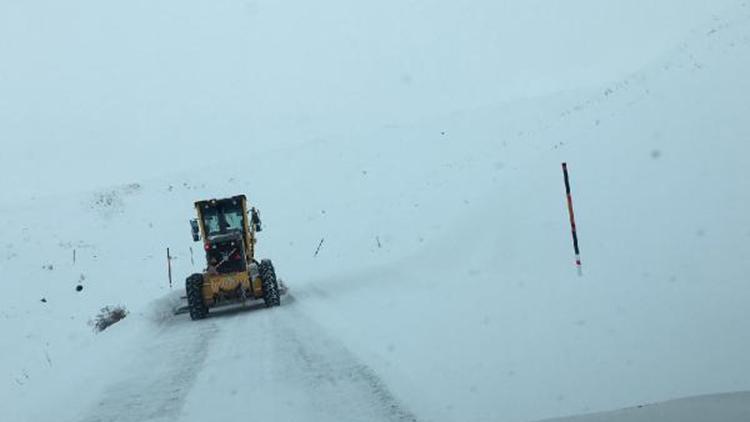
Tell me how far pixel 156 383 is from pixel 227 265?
10701 millimetres

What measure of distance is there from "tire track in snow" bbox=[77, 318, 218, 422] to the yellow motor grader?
12.9 ft

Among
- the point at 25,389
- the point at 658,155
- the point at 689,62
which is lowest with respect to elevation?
the point at 25,389

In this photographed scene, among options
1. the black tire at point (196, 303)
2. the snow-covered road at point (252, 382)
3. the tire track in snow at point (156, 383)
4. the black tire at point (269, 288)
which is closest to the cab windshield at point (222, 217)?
the black tire at point (196, 303)

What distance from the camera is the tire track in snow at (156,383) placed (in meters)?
9.08

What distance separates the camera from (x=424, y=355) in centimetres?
1024

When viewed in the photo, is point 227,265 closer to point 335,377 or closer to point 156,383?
point 156,383

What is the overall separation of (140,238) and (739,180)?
5297cm

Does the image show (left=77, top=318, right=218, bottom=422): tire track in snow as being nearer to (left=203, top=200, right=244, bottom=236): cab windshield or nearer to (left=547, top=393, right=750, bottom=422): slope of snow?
(left=547, top=393, right=750, bottom=422): slope of snow

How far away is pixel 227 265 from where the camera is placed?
21.5 meters

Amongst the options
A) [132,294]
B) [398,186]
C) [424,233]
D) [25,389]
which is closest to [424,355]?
[25,389]

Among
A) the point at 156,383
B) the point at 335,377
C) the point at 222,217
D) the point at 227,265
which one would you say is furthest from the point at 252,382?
the point at 222,217

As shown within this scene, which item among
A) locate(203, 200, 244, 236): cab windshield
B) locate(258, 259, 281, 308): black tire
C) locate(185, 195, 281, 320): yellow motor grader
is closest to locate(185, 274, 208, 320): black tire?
locate(185, 195, 281, 320): yellow motor grader

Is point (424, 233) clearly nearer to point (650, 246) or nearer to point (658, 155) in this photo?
point (658, 155)

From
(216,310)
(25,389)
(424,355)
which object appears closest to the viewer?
(424,355)
